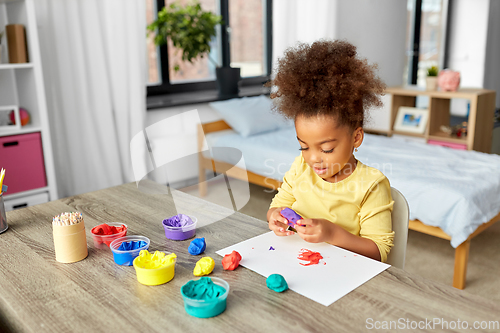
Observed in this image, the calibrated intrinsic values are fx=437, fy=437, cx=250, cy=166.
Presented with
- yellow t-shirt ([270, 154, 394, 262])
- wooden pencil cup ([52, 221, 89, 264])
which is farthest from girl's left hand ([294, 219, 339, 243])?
wooden pencil cup ([52, 221, 89, 264])

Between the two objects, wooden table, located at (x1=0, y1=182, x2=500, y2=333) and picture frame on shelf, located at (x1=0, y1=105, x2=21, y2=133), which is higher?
picture frame on shelf, located at (x1=0, y1=105, x2=21, y2=133)

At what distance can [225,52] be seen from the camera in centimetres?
368

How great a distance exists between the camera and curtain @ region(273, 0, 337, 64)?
3545mm

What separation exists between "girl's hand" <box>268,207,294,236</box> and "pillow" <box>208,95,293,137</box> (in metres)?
1.97

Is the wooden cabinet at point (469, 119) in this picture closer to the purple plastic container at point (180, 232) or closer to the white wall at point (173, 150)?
the white wall at point (173, 150)

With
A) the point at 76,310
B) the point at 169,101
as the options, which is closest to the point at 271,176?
the point at 169,101

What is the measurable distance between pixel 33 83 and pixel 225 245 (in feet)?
5.70

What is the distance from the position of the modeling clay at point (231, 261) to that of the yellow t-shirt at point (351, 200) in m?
0.33

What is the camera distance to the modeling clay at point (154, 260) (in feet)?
2.91

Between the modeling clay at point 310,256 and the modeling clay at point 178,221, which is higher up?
the modeling clay at point 178,221

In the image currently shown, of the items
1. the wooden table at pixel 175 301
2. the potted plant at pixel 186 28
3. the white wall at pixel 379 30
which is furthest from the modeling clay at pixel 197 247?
the white wall at pixel 379 30

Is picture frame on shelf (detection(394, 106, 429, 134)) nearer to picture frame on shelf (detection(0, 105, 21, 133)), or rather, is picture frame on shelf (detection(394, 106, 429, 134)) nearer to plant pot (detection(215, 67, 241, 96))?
plant pot (detection(215, 67, 241, 96))

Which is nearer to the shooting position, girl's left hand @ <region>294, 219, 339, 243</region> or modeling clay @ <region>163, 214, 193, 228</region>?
girl's left hand @ <region>294, 219, 339, 243</region>

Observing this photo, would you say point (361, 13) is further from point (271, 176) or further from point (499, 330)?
point (499, 330)
